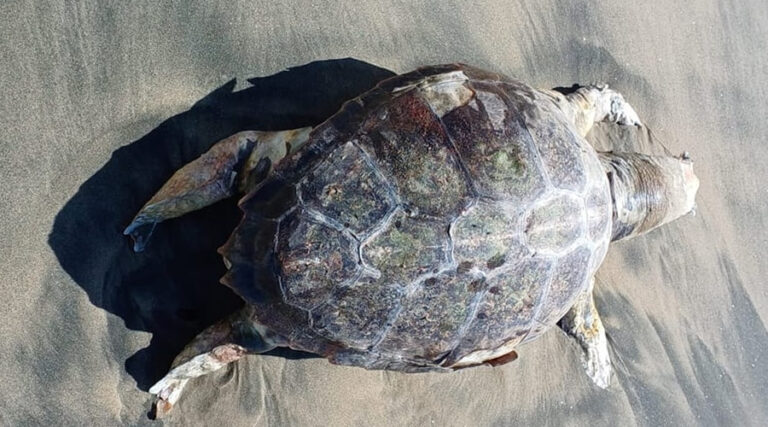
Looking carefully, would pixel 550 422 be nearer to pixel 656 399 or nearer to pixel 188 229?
pixel 656 399

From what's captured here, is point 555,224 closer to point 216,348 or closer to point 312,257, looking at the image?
point 312,257

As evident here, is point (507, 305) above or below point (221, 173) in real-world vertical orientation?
below

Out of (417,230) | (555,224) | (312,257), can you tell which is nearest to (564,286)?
(555,224)

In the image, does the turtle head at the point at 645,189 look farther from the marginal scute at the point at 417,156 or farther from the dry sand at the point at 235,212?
the marginal scute at the point at 417,156

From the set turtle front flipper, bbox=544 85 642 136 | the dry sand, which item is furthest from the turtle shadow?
turtle front flipper, bbox=544 85 642 136

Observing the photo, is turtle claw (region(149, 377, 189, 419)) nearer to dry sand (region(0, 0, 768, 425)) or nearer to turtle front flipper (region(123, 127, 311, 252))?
dry sand (region(0, 0, 768, 425))

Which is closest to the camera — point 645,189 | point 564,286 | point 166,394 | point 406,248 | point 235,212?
point 406,248

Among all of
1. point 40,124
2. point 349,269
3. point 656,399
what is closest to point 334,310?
point 349,269
